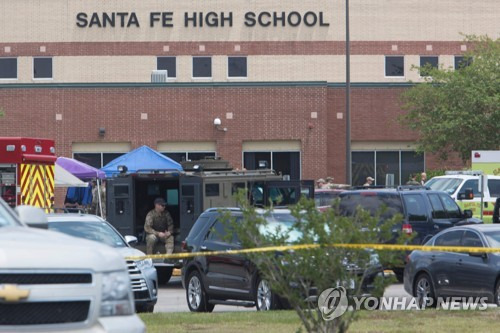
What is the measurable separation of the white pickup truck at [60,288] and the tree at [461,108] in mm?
35034

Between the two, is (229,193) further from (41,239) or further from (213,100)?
(213,100)

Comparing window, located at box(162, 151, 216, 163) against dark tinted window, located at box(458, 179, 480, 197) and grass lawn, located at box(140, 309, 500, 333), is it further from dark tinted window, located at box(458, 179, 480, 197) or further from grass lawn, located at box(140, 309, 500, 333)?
grass lawn, located at box(140, 309, 500, 333)

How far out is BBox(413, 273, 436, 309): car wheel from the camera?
1808cm

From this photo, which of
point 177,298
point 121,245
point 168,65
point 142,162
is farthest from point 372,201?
point 168,65

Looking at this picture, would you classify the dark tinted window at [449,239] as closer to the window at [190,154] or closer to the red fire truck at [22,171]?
the red fire truck at [22,171]

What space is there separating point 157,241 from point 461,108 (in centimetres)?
2087

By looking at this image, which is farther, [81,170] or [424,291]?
[81,170]

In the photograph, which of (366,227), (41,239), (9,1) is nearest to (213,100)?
(9,1)

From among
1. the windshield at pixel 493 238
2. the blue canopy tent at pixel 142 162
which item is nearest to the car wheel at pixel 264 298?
the windshield at pixel 493 238

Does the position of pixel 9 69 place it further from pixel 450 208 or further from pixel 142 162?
pixel 450 208

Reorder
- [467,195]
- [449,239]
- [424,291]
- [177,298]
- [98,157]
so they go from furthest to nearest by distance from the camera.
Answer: [98,157] → [467,195] → [177,298] → [449,239] → [424,291]

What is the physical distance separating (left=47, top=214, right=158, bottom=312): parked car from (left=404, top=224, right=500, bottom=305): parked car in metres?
4.26

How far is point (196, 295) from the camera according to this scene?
18.3 m

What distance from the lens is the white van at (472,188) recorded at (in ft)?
101
